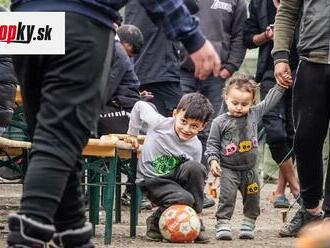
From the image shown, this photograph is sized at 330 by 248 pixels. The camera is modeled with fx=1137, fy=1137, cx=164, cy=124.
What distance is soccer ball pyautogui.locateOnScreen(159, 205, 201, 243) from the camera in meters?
7.61

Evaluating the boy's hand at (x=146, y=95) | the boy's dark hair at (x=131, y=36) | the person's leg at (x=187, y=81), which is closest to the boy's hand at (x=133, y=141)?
the boy's hand at (x=146, y=95)

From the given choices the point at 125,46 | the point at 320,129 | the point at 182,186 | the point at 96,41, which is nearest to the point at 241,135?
the point at 182,186

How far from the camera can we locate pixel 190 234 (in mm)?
7629

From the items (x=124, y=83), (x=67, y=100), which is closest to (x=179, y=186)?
(x=124, y=83)

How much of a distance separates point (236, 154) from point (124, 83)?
5.38 ft

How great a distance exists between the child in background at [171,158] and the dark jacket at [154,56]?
2107 millimetres

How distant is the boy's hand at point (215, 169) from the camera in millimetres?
7816

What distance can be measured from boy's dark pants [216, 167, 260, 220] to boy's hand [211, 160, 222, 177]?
15 centimetres

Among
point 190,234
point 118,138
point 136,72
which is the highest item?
point 136,72

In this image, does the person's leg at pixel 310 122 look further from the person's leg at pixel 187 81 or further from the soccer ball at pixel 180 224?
the person's leg at pixel 187 81

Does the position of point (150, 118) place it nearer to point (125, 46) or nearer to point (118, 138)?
point (118, 138)

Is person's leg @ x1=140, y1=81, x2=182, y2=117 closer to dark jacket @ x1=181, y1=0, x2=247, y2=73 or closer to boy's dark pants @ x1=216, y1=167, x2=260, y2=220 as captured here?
dark jacket @ x1=181, y1=0, x2=247, y2=73

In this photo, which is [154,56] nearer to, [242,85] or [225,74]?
[225,74]

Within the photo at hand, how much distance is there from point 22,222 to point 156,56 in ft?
20.0
